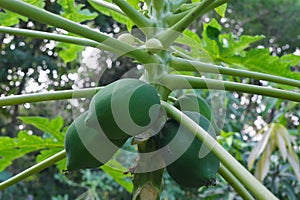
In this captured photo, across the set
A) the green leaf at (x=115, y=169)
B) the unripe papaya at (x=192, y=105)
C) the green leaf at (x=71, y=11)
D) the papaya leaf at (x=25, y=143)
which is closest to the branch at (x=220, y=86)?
the unripe papaya at (x=192, y=105)

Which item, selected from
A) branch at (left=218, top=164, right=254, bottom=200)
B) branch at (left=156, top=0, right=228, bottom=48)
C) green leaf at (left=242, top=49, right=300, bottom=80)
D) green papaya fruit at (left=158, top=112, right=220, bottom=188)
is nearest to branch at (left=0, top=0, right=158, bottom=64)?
branch at (left=156, top=0, right=228, bottom=48)

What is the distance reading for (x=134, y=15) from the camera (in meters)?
0.96

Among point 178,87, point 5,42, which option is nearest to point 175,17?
point 178,87

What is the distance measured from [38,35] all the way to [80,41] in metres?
0.12

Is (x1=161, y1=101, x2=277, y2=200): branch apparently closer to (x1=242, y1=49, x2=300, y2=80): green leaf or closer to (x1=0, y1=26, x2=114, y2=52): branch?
(x1=0, y1=26, x2=114, y2=52): branch

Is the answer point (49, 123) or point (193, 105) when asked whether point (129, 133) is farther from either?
point (49, 123)

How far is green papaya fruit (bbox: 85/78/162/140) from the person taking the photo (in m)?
0.80

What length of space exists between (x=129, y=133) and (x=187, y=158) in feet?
0.37

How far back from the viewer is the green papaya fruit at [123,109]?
0.80 m

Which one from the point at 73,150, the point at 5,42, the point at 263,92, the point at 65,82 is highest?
the point at 263,92

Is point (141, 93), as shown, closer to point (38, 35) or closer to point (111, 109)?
point (111, 109)

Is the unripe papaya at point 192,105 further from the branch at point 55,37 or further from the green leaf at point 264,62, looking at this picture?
the green leaf at point 264,62

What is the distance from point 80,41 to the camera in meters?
0.99

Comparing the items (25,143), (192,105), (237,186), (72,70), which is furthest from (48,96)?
(72,70)
